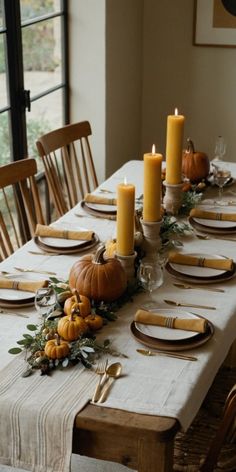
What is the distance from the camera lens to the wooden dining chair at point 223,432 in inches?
67.9

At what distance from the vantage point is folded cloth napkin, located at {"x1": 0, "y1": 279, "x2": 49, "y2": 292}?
88.4 inches

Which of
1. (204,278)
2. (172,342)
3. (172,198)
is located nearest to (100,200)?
(172,198)

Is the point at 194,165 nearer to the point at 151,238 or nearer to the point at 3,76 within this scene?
the point at 151,238

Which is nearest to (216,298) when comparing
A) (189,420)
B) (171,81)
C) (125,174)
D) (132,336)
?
(132,336)

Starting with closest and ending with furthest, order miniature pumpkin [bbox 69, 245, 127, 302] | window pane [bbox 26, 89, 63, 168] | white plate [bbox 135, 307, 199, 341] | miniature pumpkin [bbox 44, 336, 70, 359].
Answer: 1. miniature pumpkin [bbox 44, 336, 70, 359]
2. white plate [bbox 135, 307, 199, 341]
3. miniature pumpkin [bbox 69, 245, 127, 302]
4. window pane [bbox 26, 89, 63, 168]

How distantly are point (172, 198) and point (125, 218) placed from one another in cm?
66

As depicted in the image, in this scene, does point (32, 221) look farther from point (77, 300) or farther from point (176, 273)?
point (77, 300)

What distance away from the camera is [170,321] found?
2.04 meters

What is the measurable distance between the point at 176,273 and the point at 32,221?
32.6 inches

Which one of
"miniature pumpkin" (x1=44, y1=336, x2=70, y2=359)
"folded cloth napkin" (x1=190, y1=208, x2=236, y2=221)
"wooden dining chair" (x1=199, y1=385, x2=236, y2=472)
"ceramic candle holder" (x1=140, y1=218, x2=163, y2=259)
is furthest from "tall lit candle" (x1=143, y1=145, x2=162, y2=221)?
"wooden dining chair" (x1=199, y1=385, x2=236, y2=472)

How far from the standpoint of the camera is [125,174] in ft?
11.0

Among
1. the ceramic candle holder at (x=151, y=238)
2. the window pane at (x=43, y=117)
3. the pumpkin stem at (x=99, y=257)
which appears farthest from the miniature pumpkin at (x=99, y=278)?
the window pane at (x=43, y=117)

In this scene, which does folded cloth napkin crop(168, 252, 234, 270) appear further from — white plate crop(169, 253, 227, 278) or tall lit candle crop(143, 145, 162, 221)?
tall lit candle crop(143, 145, 162, 221)

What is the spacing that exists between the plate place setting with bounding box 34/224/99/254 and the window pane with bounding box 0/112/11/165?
43.1 inches
